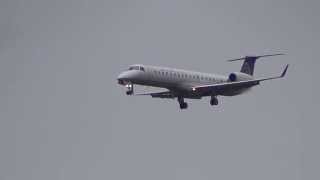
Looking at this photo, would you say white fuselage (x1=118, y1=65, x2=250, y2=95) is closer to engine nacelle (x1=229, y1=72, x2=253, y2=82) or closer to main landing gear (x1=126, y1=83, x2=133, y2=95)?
main landing gear (x1=126, y1=83, x2=133, y2=95)

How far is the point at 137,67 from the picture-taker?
A: 99438mm

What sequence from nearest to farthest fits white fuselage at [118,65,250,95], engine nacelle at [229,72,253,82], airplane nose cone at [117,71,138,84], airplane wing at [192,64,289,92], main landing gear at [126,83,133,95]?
main landing gear at [126,83,133,95] < airplane nose cone at [117,71,138,84] < white fuselage at [118,65,250,95] < airplane wing at [192,64,289,92] < engine nacelle at [229,72,253,82]

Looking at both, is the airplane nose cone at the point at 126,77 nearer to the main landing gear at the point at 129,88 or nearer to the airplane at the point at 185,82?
the airplane at the point at 185,82

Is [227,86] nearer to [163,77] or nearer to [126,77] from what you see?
[163,77]

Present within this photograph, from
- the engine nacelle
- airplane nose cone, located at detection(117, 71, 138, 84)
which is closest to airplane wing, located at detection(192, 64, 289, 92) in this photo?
the engine nacelle

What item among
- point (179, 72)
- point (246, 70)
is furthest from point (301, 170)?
point (179, 72)

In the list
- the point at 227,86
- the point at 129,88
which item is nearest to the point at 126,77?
the point at 129,88

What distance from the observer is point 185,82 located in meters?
102

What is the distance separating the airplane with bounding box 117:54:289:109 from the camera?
98.9m

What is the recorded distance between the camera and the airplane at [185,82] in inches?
3893

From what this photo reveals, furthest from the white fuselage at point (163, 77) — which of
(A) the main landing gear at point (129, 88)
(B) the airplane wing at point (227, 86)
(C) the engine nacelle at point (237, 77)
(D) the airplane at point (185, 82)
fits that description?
(C) the engine nacelle at point (237, 77)

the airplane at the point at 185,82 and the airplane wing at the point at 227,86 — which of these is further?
the airplane wing at the point at 227,86

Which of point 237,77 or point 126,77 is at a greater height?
point 237,77

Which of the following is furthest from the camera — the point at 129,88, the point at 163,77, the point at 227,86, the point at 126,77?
the point at 227,86
